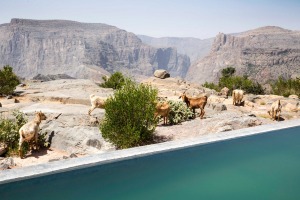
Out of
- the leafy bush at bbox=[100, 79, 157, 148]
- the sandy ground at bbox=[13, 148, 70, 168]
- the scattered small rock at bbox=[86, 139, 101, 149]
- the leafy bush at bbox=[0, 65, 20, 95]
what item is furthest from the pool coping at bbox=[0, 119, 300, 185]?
the leafy bush at bbox=[0, 65, 20, 95]

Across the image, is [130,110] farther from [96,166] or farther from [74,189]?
[74,189]

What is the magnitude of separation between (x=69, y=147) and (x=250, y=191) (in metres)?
6.30

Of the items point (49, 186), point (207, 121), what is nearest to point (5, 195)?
point (49, 186)

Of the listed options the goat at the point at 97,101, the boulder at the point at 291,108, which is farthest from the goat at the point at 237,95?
the goat at the point at 97,101

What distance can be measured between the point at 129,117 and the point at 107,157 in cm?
279

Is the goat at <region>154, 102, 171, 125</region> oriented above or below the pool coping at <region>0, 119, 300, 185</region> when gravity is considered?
above

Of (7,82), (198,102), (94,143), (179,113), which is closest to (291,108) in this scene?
(198,102)

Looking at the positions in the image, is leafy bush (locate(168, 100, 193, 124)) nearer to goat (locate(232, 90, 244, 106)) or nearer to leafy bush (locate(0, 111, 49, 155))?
leafy bush (locate(0, 111, 49, 155))

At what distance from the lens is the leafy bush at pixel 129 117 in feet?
37.2

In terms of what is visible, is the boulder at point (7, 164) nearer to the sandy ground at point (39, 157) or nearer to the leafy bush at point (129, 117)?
the sandy ground at point (39, 157)

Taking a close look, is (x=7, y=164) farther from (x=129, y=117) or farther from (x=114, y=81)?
(x=114, y=81)

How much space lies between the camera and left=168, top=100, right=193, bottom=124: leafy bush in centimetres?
1490

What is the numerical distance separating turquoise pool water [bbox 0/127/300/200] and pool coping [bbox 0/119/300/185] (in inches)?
5.7

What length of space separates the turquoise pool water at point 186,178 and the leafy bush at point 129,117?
6.38 ft
